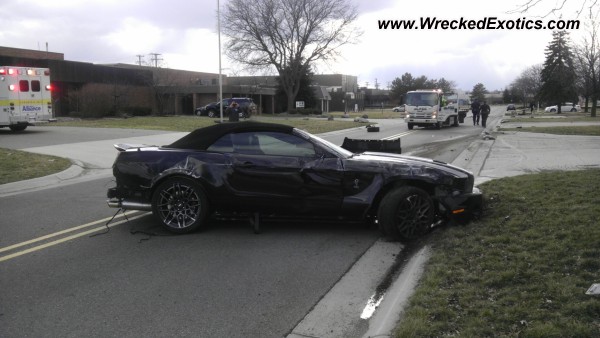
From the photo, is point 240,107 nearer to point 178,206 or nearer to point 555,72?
point 178,206

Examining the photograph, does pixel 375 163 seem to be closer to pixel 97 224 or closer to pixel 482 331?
pixel 482 331

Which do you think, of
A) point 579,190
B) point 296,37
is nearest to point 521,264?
point 579,190

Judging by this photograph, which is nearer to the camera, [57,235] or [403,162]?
[403,162]

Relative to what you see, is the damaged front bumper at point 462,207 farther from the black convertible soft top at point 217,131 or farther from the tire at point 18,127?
the tire at point 18,127

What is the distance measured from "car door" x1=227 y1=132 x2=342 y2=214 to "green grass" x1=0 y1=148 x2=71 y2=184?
22.5ft

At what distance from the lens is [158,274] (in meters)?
5.01

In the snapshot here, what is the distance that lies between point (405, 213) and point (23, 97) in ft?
70.3

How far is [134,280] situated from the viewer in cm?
484

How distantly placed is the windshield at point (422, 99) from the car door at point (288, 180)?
24649 mm

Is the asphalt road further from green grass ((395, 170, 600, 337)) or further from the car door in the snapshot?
green grass ((395, 170, 600, 337))

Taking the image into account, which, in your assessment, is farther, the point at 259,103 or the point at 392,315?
the point at 259,103

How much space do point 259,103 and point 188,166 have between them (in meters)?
58.9

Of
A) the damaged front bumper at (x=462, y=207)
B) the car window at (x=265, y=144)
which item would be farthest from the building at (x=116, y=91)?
the damaged front bumper at (x=462, y=207)

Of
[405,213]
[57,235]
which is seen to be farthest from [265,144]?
[57,235]
